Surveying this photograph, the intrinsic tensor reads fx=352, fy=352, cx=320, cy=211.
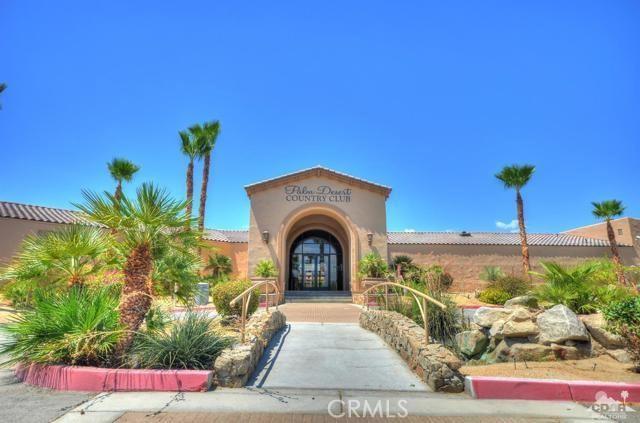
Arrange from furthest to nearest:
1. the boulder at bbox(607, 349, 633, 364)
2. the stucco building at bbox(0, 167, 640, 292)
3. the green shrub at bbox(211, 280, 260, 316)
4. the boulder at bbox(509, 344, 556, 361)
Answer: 1. the stucco building at bbox(0, 167, 640, 292)
2. the green shrub at bbox(211, 280, 260, 316)
3. the boulder at bbox(509, 344, 556, 361)
4. the boulder at bbox(607, 349, 633, 364)

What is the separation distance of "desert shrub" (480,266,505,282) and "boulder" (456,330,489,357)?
15947mm

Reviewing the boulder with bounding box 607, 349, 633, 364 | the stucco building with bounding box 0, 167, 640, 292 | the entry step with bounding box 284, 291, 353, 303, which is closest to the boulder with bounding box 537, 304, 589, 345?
the boulder with bounding box 607, 349, 633, 364

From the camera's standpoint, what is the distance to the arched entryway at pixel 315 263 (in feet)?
69.3

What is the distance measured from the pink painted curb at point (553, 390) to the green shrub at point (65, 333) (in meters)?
5.19

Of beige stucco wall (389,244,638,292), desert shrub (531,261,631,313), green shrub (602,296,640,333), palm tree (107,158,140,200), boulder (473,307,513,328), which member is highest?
palm tree (107,158,140,200)

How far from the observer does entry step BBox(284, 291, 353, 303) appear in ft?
55.9

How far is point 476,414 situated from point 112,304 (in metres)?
5.56

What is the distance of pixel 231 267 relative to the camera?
23.3m

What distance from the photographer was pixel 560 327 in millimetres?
6816

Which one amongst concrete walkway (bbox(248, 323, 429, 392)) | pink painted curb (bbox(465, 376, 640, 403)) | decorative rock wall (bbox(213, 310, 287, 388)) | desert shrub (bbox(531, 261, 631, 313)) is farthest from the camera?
desert shrub (bbox(531, 261, 631, 313))

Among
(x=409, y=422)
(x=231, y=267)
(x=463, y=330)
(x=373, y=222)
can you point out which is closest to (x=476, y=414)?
(x=409, y=422)

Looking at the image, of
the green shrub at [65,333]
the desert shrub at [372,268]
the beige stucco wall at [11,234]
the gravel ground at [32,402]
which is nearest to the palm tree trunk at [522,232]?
the desert shrub at [372,268]

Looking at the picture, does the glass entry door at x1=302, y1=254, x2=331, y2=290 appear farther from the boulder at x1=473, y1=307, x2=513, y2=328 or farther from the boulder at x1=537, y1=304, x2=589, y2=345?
the boulder at x1=537, y1=304, x2=589, y2=345

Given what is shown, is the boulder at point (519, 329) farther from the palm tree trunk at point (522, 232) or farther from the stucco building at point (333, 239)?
the palm tree trunk at point (522, 232)
